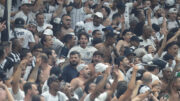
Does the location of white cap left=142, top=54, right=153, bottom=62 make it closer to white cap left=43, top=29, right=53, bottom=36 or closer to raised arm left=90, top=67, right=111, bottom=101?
white cap left=43, top=29, right=53, bottom=36

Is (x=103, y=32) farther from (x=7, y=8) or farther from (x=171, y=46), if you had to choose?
(x=7, y=8)

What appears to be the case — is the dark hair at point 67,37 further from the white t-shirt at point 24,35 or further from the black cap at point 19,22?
the black cap at point 19,22

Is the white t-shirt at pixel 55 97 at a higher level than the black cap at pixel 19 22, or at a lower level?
lower

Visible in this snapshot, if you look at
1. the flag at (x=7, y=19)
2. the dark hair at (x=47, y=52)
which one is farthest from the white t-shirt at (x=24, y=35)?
the dark hair at (x=47, y=52)

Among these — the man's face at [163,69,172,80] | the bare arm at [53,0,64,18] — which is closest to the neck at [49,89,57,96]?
the man's face at [163,69,172,80]

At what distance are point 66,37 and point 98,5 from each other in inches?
133

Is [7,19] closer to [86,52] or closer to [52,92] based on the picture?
[86,52]

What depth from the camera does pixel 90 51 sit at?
16.2m

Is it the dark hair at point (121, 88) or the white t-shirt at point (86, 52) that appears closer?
Answer: the dark hair at point (121, 88)

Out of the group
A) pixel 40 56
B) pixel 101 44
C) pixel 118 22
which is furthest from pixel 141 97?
pixel 118 22

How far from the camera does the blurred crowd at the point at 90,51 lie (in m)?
13.5

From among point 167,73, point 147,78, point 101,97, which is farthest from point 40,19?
point 101,97

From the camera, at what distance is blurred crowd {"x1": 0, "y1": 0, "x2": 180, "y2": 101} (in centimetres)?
1352

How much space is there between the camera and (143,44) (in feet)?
59.7
